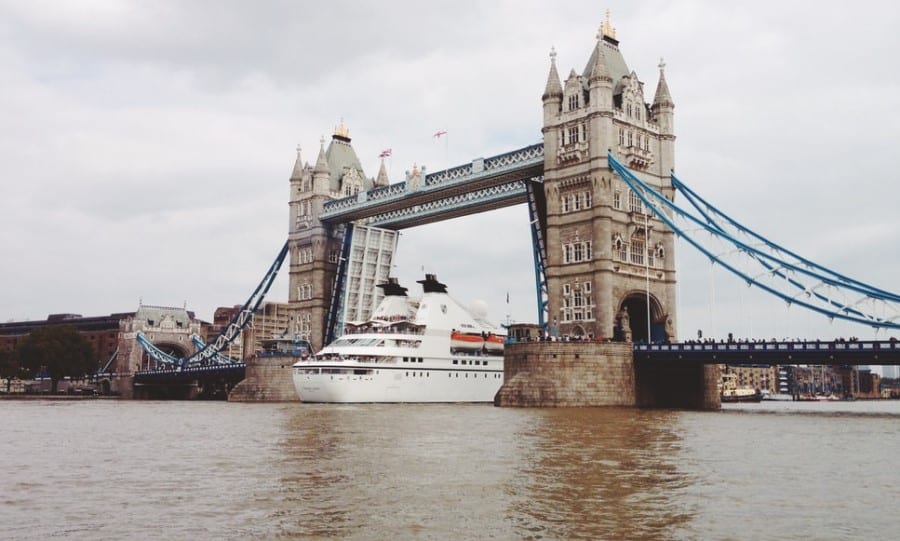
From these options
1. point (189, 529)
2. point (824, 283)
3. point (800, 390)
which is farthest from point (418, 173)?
point (800, 390)

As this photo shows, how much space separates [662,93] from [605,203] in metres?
12.8

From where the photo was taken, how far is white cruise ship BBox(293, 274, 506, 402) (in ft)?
221

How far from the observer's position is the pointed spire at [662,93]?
71562 mm

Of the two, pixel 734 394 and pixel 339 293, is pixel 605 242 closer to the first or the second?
pixel 339 293

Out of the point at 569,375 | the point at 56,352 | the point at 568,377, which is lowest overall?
the point at 568,377

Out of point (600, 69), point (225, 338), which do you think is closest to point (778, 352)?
point (600, 69)

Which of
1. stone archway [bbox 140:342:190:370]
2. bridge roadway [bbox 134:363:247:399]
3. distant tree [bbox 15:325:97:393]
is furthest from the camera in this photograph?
stone archway [bbox 140:342:190:370]

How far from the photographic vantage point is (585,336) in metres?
65.5

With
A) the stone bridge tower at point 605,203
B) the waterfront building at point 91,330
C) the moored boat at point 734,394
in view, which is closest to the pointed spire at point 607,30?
the stone bridge tower at point 605,203

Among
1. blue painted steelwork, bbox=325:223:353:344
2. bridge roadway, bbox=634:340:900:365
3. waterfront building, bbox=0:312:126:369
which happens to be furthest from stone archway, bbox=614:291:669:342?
waterfront building, bbox=0:312:126:369

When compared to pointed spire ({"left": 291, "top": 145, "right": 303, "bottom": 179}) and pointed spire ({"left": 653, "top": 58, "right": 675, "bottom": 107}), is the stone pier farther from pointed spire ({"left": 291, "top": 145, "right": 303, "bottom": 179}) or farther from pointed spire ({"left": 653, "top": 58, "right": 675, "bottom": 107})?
pointed spire ({"left": 291, "top": 145, "right": 303, "bottom": 179})

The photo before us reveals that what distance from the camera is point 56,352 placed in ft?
392

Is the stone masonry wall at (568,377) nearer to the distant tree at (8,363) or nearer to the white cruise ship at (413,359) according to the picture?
the white cruise ship at (413,359)

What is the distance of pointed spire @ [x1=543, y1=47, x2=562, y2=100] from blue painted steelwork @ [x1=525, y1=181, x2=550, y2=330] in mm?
7626
